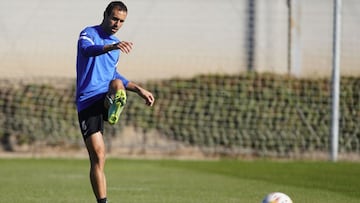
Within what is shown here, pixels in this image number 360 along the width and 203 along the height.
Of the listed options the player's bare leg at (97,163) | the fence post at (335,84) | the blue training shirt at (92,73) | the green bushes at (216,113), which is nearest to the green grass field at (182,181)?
the fence post at (335,84)

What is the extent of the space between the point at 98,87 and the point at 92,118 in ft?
0.94

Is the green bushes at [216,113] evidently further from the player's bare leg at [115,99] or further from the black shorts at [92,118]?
the player's bare leg at [115,99]

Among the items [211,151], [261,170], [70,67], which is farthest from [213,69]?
[261,170]

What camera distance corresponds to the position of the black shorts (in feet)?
28.7

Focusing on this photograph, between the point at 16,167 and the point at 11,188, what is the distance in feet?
12.0

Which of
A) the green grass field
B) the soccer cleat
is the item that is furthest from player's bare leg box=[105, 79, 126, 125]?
the green grass field

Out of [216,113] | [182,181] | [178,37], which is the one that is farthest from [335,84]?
[182,181]

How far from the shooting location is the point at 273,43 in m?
19.1

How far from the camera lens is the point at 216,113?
18.4 metres

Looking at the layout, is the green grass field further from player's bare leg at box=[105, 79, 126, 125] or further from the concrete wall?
the concrete wall

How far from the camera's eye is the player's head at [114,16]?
867 cm

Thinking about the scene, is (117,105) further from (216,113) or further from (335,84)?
(216,113)

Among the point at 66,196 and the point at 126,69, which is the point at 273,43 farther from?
the point at 66,196

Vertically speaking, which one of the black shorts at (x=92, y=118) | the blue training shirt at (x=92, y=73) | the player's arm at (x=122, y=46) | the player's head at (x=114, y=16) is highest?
the player's head at (x=114, y=16)
